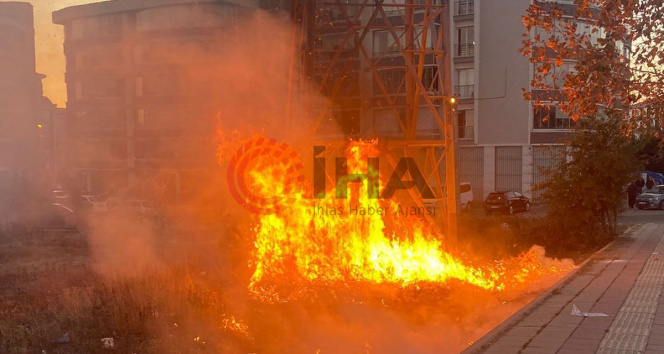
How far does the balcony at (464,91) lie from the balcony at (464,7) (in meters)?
4.33

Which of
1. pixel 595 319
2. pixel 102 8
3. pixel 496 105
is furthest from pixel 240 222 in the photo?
pixel 496 105

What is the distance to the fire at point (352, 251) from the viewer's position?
997 centimetres

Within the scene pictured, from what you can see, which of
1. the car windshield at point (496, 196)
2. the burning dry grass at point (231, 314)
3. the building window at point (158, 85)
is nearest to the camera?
the burning dry grass at point (231, 314)

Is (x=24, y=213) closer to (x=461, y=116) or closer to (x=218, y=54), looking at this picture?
(x=218, y=54)

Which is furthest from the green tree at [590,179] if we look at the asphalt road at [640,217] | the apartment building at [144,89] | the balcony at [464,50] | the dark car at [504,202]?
the balcony at [464,50]

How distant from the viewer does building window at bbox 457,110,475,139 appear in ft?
117

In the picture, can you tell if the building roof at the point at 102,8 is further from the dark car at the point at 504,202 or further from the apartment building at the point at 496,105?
the apartment building at the point at 496,105

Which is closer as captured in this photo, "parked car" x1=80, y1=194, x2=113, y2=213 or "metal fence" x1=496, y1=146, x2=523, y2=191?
"parked car" x1=80, y1=194, x2=113, y2=213

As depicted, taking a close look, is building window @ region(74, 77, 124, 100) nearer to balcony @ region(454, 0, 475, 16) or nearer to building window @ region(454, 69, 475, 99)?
building window @ region(454, 69, 475, 99)

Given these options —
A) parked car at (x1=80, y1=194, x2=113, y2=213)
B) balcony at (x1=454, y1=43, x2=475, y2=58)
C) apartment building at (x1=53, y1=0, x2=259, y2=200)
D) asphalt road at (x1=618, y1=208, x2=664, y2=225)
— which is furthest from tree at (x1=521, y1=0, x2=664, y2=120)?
balcony at (x1=454, y1=43, x2=475, y2=58)

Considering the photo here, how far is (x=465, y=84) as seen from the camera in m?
35.8

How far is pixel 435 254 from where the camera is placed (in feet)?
34.9

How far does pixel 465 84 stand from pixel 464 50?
2047 mm

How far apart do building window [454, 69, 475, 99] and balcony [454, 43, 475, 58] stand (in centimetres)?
91
